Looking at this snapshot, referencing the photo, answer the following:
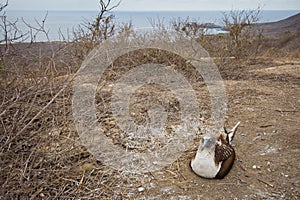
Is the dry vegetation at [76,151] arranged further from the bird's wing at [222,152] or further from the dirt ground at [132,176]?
the bird's wing at [222,152]

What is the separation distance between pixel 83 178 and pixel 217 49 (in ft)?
14.4

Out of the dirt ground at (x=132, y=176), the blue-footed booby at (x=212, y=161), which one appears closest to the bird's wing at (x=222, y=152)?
the blue-footed booby at (x=212, y=161)

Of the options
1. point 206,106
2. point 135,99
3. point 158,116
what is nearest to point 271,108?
point 206,106

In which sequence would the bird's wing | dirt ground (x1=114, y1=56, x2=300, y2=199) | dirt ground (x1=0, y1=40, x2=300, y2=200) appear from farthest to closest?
the bird's wing, dirt ground (x1=114, y1=56, x2=300, y2=199), dirt ground (x1=0, y1=40, x2=300, y2=200)

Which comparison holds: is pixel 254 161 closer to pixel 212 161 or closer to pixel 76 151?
pixel 212 161

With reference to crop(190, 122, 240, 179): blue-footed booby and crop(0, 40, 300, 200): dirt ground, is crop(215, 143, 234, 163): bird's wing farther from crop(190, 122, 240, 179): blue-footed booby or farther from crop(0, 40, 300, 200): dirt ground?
crop(0, 40, 300, 200): dirt ground

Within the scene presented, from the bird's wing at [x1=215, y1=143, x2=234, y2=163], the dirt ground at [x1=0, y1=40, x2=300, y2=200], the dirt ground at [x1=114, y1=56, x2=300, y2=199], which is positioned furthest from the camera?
the bird's wing at [x1=215, y1=143, x2=234, y2=163]

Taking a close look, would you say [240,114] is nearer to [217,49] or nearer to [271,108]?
[271,108]

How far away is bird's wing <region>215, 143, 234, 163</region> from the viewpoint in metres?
2.11

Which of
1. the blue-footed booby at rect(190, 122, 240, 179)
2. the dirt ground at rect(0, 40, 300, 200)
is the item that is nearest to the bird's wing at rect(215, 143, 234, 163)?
the blue-footed booby at rect(190, 122, 240, 179)

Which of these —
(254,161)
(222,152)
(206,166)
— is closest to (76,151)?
(206,166)

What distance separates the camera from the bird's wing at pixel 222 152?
2.11 meters

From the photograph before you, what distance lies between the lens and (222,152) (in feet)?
7.04

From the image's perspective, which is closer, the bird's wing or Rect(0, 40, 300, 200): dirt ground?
Rect(0, 40, 300, 200): dirt ground
